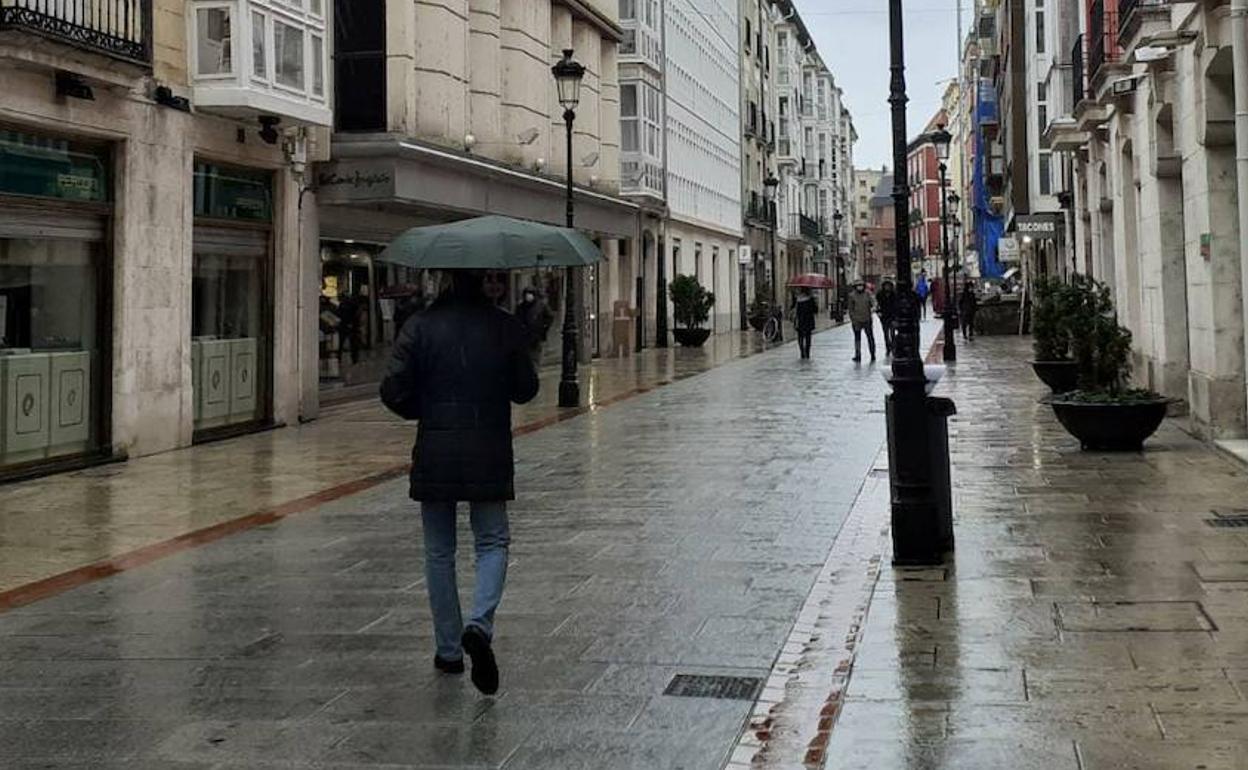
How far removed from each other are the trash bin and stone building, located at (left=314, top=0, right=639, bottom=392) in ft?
40.6

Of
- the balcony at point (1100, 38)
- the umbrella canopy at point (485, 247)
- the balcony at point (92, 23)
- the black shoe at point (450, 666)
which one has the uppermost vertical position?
the balcony at point (1100, 38)

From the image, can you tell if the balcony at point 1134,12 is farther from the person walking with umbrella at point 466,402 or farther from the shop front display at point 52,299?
the shop front display at point 52,299

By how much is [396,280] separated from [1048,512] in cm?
1545

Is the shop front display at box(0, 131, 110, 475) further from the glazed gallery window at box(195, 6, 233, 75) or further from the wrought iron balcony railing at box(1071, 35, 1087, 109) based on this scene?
the wrought iron balcony railing at box(1071, 35, 1087, 109)

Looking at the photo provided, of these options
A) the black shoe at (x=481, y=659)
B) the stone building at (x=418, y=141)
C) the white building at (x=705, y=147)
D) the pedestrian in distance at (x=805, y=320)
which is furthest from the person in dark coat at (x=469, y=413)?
the white building at (x=705, y=147)

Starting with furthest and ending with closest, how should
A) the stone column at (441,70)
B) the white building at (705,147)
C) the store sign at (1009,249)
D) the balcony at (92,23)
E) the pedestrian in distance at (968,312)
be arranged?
the store sign at (1009,249) → the white building at (705,147) → the pedestrian in distance at (968,312) → the stone column at (441,70) → the balcony at (92,23)

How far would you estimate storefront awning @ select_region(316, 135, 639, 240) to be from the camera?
1925cm

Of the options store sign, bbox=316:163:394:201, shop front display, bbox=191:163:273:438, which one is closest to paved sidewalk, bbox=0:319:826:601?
shop front display, bbox=191:163:273:438

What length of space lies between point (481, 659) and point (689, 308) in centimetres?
3341

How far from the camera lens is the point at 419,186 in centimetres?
2033

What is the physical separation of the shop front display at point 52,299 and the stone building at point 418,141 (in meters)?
5.43

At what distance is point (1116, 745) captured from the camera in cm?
457

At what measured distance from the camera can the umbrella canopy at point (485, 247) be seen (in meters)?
5.54

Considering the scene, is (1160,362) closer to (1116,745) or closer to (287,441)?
(287,441)
